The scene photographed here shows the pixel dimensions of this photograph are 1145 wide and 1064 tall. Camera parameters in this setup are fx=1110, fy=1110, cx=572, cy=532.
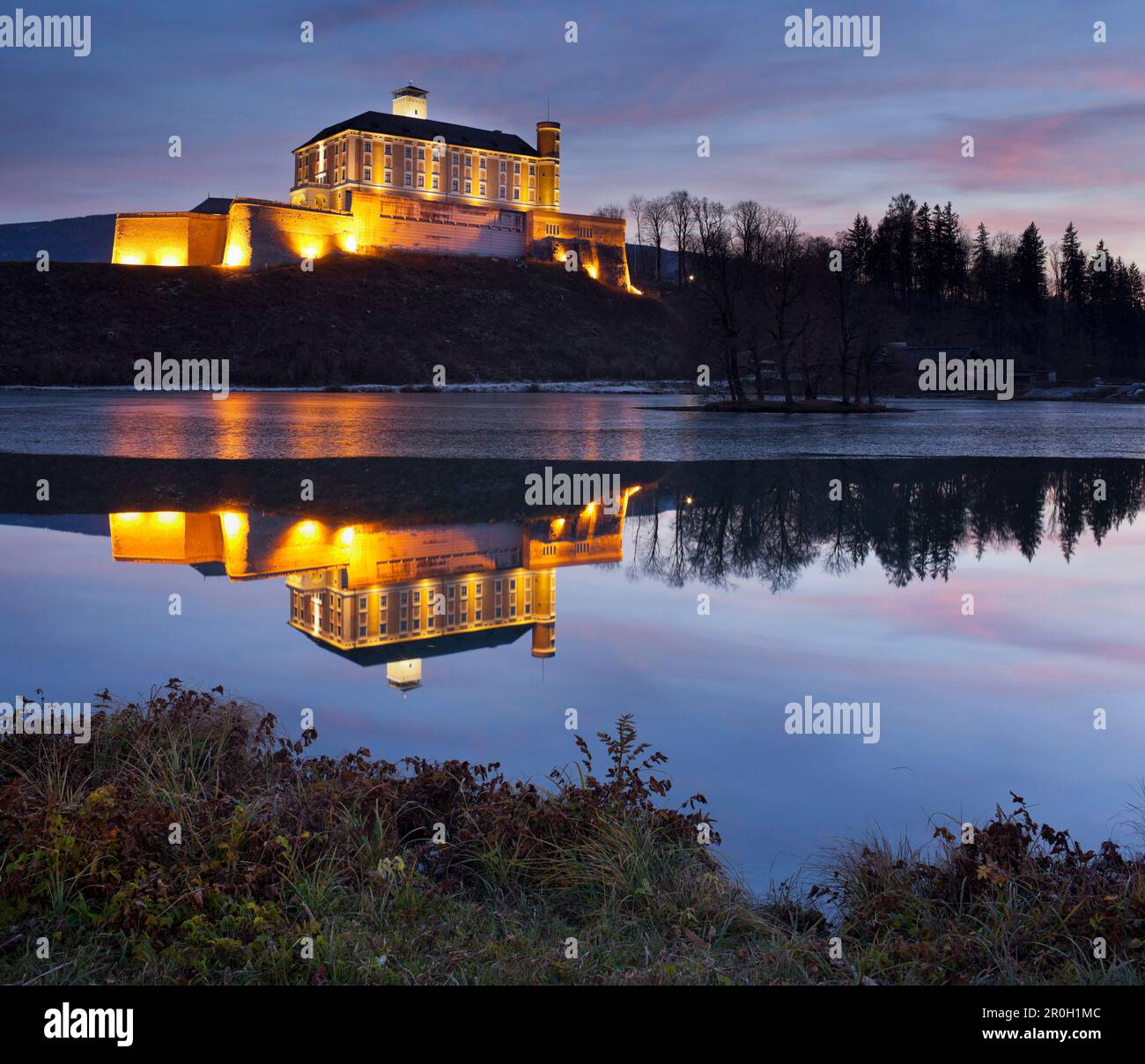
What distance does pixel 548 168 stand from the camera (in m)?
131

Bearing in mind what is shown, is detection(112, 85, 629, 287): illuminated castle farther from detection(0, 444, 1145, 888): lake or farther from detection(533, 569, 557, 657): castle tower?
detection(533, 569, 557, 657): castle tower

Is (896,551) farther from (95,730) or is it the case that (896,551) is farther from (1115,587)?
(95,730)

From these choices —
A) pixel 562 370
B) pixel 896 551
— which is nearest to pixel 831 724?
pixel 896 551

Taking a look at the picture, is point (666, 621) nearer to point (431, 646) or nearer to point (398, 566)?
point (431, 646)

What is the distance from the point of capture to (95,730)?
596 centimetres

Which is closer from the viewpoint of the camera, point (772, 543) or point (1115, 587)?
point (1115, 587)

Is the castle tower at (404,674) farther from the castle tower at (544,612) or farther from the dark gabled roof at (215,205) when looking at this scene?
the dark gabled roof at (215,205)

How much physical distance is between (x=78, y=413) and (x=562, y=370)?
6252cm

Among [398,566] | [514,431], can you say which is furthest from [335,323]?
[398,566]

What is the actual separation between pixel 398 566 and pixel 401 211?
11264 cm

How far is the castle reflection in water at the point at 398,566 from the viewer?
851 centimetres

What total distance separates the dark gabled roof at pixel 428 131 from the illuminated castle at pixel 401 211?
0.19 m
